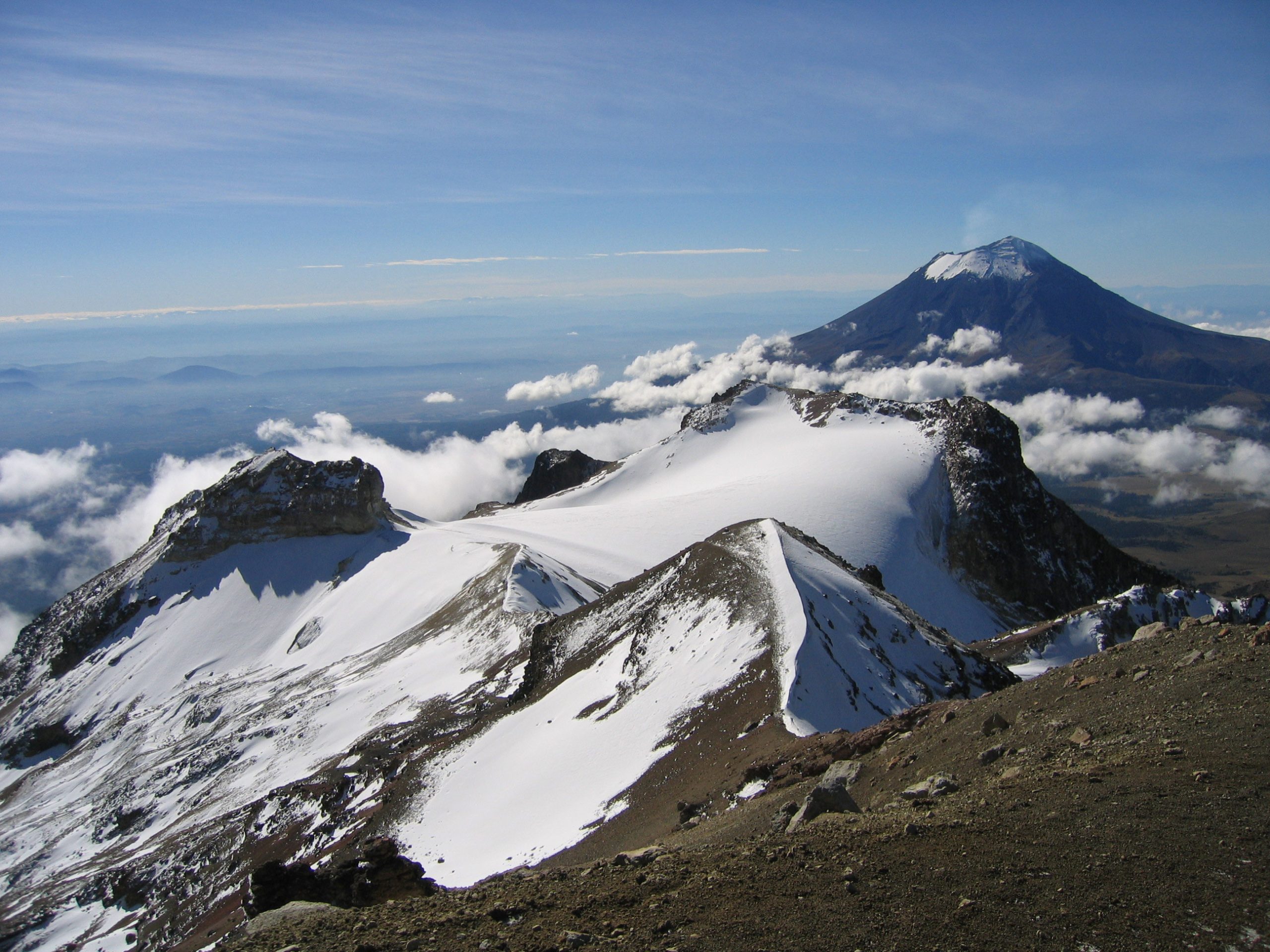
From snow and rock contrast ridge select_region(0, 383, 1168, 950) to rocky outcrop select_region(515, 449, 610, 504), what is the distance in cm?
2210

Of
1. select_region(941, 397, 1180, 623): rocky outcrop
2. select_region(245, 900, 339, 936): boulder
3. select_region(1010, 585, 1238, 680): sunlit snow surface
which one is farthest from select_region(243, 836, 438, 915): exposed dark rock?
select_region(941, 397, 1180, 623): rocky outcrop

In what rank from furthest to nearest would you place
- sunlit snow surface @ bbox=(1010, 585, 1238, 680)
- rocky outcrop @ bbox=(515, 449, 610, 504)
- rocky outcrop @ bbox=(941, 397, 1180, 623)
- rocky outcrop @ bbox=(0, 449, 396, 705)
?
rocky outcrop @ bbox=(515, 449, 610, 504), rocky outcrop @ bbox=(0, 449, 396, 705), rocky outcrop @ bbox=(941, 397, 1180, 623), sunlit snow surface @ bbox=(1010, 585, 1238, 680)

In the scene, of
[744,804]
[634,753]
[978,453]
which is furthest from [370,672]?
[978,453]

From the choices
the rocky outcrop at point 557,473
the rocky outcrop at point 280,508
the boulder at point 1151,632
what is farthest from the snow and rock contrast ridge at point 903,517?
the boulder at point 1151,632

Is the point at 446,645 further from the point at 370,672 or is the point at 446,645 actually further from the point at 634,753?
the point at 634,753

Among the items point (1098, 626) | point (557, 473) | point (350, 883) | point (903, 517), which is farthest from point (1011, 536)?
point (557, 473)

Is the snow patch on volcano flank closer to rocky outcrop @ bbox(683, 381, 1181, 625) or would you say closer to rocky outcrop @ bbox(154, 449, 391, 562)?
rocky outcrop @ bbox(683, 381, 1181, 625)

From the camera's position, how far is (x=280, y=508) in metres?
93.3

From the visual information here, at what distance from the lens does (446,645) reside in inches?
2213

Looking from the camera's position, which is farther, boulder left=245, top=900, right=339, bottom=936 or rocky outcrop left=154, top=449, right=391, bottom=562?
rocky outcrop left=154, top=449, right=391, bottom=562

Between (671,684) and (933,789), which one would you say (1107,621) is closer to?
(671,684)

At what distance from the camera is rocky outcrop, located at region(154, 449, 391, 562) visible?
9250cm

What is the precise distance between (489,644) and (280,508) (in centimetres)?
5513

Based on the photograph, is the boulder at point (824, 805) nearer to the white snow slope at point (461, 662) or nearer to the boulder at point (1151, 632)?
the white snow slope at point (461, 662)
